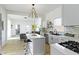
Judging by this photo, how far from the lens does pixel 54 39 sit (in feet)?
7.60

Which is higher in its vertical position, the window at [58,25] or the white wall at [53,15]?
the white wall at [53,15]

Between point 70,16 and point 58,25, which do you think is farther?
point 70,16

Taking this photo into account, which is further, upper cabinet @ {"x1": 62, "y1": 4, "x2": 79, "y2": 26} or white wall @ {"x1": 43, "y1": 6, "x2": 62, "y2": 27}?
upper cabinet @ {"x1": 62, "y1": 4, "x2": 79, "y2": 26}

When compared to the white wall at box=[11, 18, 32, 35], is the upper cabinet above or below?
above

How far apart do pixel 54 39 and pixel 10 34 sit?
846 mm

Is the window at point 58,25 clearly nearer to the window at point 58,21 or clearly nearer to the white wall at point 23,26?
the window at point 58,21

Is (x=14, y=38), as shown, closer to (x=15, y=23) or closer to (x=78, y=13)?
(x=15, y=23)

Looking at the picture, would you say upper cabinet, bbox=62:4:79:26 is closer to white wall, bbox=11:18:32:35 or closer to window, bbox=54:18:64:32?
window, bbox=54:18:64:32

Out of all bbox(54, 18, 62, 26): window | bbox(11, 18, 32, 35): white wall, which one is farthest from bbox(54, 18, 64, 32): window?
bbox(11, 18, 32, 35): white wall

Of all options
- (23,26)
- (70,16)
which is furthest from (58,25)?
(23,26)

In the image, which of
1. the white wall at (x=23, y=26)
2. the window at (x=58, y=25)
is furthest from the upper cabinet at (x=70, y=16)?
the white wall at (x=23, y=26)

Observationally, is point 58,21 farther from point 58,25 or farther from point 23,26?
point 23,26

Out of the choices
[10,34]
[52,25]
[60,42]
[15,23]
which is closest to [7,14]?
[15,23]

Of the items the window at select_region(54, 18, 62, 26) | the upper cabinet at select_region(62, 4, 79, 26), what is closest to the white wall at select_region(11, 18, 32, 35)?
the window at select_region(54, 18, 62, 26)
